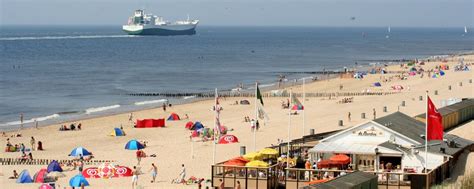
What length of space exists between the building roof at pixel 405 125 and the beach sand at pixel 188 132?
5.80m

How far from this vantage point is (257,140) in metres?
41.8

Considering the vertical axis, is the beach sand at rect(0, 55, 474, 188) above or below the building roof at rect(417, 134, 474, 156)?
below

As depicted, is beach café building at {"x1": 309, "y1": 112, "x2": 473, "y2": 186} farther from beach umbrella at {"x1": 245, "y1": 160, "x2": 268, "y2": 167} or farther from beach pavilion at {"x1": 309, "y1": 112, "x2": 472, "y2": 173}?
beach umbrella at {"x1": 245, "y1": 160, "x2": 268, "y2": 167}

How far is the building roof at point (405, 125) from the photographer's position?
2766 centimetres

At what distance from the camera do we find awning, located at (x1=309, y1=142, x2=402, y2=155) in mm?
26344

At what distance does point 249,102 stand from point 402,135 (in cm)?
3902

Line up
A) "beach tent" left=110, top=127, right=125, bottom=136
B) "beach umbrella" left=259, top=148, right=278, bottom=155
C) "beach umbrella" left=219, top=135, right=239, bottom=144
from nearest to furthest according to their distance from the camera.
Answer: "beach umbrella" left=259, top=148, right=278, bottom=155 < "beach umbrella" left=219, top=135, right=239, bottom=144 < "beach tent" left=110, top=127, right=125, bottom=136

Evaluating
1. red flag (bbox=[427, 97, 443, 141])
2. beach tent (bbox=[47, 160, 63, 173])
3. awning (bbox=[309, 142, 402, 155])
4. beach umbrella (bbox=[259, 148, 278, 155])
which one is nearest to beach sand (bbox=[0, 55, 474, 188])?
beach tent (bbox=[47, 160, 63, 173])

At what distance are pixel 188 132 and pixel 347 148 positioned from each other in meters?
20.8

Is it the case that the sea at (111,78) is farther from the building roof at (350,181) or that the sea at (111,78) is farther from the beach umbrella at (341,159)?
the building roof at (350,181)

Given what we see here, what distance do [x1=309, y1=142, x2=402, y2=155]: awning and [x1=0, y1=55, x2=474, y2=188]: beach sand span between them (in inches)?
189

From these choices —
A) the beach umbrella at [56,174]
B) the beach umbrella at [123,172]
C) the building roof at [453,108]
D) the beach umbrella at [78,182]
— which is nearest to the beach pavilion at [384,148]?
the beach umbrella at [78,182]

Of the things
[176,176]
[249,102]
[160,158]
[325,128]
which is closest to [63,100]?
[249,102]

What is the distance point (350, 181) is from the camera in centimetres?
2231
